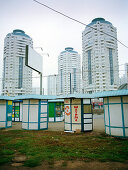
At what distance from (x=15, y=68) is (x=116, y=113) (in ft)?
256

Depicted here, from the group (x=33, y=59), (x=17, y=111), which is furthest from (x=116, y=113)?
(x=17, y=111)

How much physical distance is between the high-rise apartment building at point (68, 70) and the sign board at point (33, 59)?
271 ft

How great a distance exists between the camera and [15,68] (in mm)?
81250

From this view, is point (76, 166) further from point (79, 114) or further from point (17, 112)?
point (17, 112)

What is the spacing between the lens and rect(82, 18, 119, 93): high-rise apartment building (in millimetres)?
68062

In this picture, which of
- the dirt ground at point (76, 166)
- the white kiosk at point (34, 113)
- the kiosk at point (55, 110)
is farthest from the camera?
the kiosk at point (55, 110)

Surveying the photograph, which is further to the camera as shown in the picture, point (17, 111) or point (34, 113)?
point (17, 111)

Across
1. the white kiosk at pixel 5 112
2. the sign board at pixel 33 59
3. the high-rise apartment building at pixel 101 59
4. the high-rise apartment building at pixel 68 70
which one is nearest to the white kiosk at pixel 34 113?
the white kiosk at pixel 5 112

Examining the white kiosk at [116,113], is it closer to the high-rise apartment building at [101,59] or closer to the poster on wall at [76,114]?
the poster on wall at [76,114]

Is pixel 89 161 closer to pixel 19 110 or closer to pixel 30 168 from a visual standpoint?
pixel 30 168

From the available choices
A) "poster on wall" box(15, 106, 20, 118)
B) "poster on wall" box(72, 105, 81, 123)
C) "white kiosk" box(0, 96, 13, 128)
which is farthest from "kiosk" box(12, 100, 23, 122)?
"poster on wall" box(72, 105, 81, 123)

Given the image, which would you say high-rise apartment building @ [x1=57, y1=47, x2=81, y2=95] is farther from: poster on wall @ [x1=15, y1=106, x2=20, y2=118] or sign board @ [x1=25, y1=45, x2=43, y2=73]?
sign board @ [x1=25, y1=45, x2=43, y2=73]

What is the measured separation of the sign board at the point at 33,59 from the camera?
1499cm

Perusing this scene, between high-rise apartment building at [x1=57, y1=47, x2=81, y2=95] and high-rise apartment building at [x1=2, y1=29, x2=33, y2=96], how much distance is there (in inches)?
1012
